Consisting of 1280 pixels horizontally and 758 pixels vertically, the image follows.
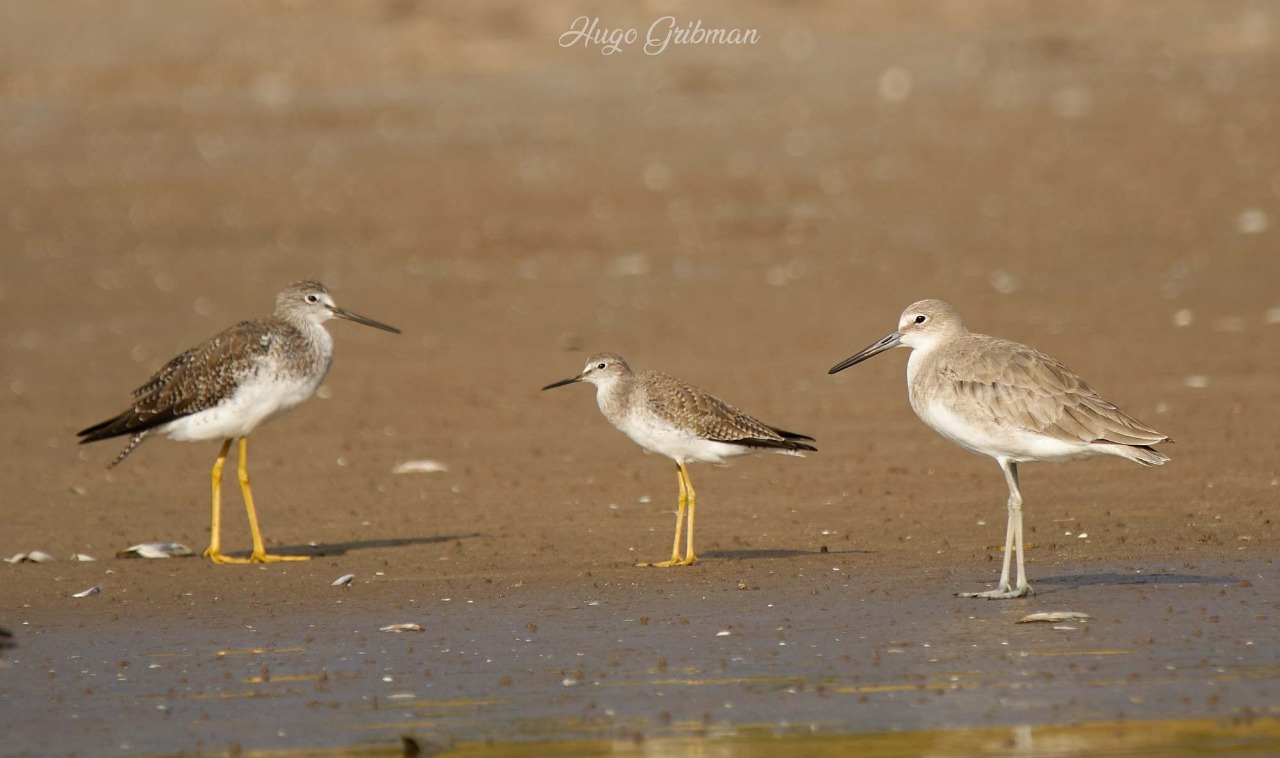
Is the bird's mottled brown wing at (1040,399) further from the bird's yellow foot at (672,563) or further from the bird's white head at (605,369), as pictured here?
the bird's white head at (605,369)

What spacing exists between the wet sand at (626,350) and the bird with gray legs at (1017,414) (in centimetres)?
66

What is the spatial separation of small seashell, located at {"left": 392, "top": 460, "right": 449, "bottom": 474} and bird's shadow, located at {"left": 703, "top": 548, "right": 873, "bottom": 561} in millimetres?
2873

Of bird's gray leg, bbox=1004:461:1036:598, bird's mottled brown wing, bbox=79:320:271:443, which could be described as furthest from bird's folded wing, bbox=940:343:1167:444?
bird's mottled brown wing, bbox=79:320:271:443

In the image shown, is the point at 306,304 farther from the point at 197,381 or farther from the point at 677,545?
the point at 677,545

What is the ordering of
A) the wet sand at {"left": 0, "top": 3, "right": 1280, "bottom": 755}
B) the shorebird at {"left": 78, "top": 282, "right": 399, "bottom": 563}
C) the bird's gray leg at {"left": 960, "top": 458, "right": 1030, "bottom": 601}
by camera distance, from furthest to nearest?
the shorebird at {"left": 78, "top": 282, "right": 399, "bottom": 563} < the bird's gray leg at {"left": 960, "top": 458, "right": 1030, "bottom": 601} < the wet sand at {"left": 0, "top": 3, "right": 1280, "bottom": 755}

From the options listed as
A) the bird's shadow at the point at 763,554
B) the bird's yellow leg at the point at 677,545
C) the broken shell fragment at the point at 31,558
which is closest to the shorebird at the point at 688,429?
the bird's yellow leg at the point at 677,545

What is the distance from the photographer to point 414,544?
10.5 meters

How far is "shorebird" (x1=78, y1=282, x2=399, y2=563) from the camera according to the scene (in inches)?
421

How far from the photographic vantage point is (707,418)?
10141 millimetres

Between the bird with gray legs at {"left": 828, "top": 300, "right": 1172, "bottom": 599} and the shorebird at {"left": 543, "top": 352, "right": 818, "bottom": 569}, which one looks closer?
the bird with gray legs at {"left": 828, "top": 300, "right": 1172, "bottom": 599}

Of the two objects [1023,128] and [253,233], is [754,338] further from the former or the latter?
[1023,128]

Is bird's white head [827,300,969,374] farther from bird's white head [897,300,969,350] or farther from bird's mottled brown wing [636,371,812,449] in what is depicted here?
bird's mottled brown wing [636,371,812,449]

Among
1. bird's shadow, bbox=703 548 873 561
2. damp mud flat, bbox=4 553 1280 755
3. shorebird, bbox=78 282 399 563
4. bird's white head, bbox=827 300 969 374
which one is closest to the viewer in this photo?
damp mud flat, bbox=4 553 1280 755

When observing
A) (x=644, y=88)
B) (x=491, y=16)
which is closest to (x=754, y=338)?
(x=644, y=88)
